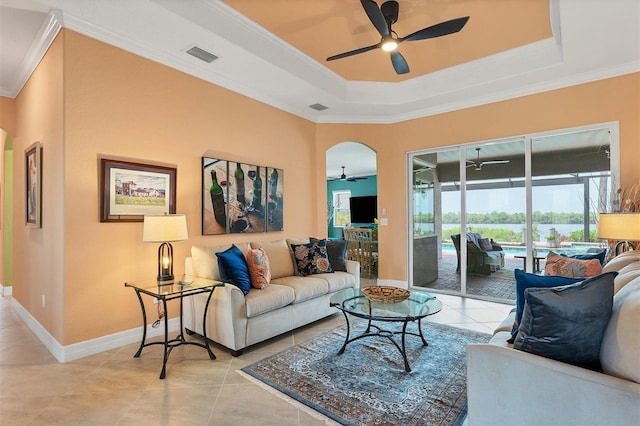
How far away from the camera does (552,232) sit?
437cm

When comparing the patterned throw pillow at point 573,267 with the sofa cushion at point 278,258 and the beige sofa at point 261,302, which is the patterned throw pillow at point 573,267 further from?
the sofa cushion at point 278,258

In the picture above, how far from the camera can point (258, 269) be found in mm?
3326

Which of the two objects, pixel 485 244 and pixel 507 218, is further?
pixel 485 244

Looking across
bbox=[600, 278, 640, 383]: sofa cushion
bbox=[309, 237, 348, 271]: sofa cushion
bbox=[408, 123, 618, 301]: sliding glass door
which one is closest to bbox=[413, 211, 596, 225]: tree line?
bbox=[408, 123, 618, 301]: sliding glass door

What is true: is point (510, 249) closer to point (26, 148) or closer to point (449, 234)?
point (449, 234)

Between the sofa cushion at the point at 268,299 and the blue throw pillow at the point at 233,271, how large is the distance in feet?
0.36

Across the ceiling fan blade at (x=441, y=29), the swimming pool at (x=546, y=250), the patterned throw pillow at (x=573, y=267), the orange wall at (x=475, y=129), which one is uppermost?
the ceiling fan blade at (x=441, y=29)

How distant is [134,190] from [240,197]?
131 cm

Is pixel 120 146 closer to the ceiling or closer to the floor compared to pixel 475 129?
closer to the floor

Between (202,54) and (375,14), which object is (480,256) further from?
(202,54)

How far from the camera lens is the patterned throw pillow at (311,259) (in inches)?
160

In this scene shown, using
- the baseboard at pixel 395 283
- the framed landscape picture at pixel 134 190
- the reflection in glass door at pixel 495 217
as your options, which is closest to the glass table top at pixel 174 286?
the framed landscape picture at pixel 134 190

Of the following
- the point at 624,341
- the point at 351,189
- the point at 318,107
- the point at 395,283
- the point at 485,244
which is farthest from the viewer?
the point at 351,189

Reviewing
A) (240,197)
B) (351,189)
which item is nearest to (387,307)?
(240,197)
